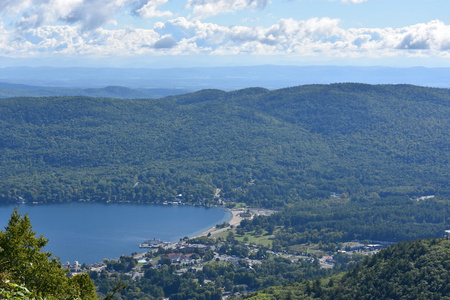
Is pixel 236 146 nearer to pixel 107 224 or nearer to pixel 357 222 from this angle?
pixel 107 224

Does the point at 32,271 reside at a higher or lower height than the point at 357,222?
higher

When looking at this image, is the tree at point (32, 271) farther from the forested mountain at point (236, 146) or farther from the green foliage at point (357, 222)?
the forested mountain at point (236, 146)

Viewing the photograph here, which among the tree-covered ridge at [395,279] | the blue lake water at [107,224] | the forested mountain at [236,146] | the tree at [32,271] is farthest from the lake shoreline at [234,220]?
the tree at [32,271]

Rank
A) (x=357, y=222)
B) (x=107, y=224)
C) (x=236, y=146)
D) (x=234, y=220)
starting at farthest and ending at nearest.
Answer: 1. (x=236, y=146)
2. (x=234, y=220)
3. (x=107, y=224)
4. (x=357, y=222)

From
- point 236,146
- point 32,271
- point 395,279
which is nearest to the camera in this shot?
point 32,271

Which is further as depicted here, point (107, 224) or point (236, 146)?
point (236, 146)

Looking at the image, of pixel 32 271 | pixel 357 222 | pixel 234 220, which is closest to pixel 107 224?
pixel 234 220

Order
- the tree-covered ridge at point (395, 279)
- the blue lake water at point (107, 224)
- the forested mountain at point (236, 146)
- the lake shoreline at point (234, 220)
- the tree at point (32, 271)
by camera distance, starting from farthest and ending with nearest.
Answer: the forested mountain at point (236, 146) → the lake shoreline at point (234, 220) → the blue lake water at point (107, 224) → the tree-covered ridge at point (395, 279) → the tree at point (32, 271)

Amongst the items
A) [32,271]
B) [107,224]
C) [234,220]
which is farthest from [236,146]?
[32,271]

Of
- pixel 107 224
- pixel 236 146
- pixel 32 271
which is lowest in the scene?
pixel 107 224
